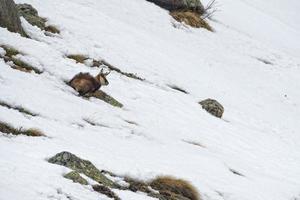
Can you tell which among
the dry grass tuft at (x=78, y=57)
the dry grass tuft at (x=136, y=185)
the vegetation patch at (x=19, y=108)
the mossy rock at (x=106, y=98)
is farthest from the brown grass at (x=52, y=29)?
the dry grass tuft at (x=136, y=185)

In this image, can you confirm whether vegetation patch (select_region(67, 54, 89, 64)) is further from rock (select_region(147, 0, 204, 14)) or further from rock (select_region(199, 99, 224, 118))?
rock (select_region(147, 0, 204, 14))

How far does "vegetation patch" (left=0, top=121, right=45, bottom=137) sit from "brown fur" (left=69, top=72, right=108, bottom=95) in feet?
12.6

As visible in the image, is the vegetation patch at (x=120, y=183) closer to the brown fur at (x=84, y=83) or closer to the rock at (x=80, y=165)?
the rock at (x=80, y=165)

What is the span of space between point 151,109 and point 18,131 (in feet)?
21.2

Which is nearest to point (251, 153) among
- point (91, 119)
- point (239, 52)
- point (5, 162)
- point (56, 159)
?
point (91, 119)

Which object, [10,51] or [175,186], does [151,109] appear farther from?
[175,186]

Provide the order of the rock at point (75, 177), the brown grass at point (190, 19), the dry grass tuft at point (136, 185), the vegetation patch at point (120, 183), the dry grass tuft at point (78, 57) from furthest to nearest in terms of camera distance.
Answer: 1. the brown grass at point (190, 19)
2. the dry grass tuft at point (78, 57)
3. the dry grass tuft at point (136, 185)
4. the vegetation patch at point (120, 183)
5. the rock at point (75, 177)

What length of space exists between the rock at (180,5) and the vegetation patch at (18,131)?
23698mm

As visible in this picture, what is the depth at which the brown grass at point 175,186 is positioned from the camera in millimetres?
9766

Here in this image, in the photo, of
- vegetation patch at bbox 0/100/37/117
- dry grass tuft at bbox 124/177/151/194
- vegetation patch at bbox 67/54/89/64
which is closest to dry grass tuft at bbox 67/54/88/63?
vegetation patch at bbox 67/54/89/64

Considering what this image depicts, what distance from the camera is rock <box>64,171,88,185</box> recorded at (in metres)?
7.81

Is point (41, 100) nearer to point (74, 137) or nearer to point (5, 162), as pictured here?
point (74, 137)

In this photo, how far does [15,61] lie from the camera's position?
13.5 metres

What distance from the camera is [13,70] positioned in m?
12.7
